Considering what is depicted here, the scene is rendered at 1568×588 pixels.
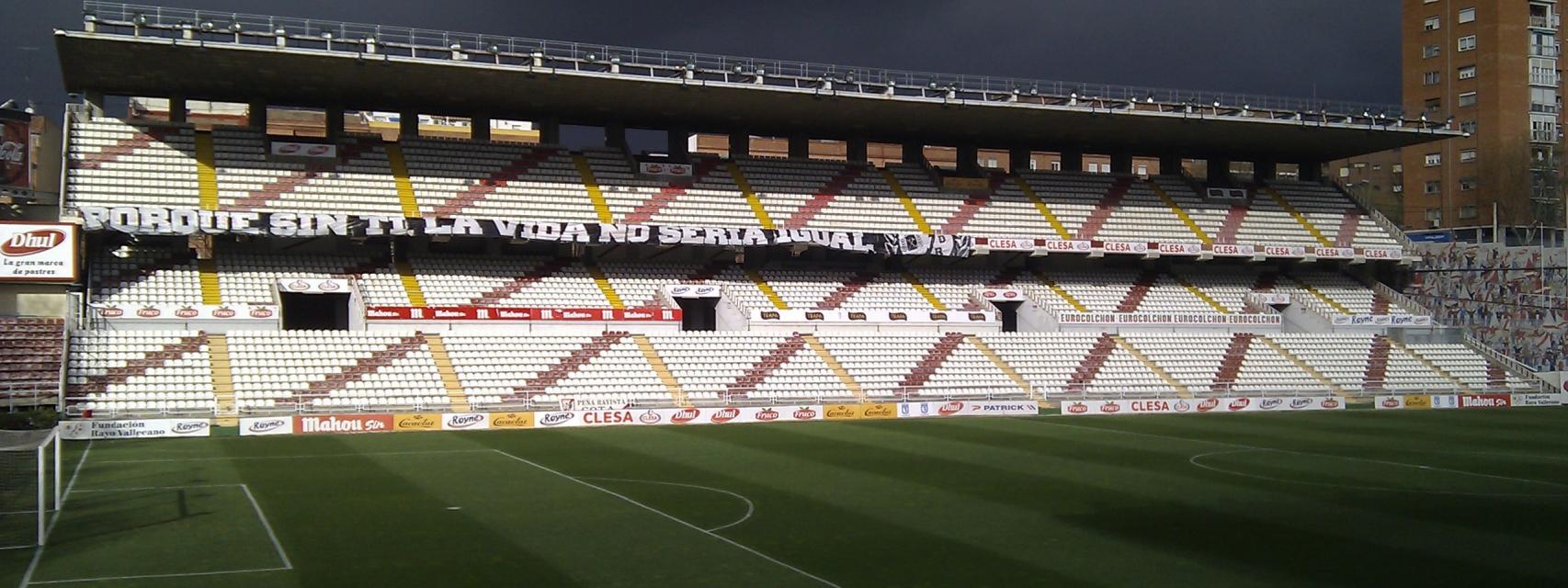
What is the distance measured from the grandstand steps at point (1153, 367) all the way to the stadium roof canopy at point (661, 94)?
9.35 meters

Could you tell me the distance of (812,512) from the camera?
750 inches

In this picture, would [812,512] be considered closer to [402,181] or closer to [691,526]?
[691,526]

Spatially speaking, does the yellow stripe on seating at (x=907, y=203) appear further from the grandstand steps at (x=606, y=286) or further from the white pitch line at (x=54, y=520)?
the white pitch line at (x=54, y=520)

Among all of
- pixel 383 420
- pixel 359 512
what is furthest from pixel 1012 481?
pixel 383 420

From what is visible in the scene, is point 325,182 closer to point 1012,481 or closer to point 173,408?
point 173,408

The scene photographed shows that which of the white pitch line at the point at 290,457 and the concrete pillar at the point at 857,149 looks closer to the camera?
the white pitch line at the point at 290,457

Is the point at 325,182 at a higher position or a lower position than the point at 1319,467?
higher

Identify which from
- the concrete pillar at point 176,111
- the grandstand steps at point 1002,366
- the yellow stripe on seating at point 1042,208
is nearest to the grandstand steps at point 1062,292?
the yellow stripe on seating at point 1042,208

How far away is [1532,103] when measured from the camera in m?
76.9

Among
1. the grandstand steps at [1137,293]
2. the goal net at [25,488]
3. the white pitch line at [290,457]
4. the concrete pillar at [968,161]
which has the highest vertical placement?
the concrete pillar at [968,161]

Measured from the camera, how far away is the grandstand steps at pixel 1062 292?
5084cm

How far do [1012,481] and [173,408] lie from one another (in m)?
23.2

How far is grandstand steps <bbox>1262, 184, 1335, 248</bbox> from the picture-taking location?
5616cm

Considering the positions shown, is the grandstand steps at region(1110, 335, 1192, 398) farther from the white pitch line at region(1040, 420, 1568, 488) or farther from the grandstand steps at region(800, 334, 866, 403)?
the grandstand steps at region(800, 334, 866, 403)
